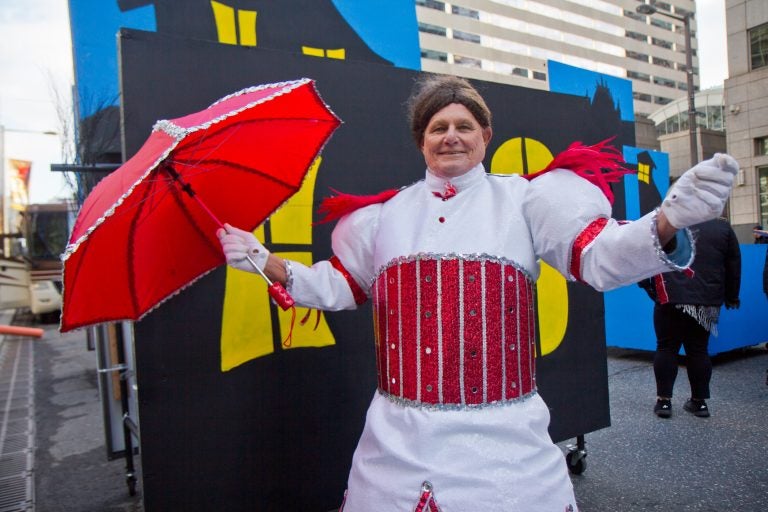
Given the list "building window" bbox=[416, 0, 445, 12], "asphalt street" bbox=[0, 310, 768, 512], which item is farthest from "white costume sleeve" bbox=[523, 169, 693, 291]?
"building window" bbox=[416, 0, 445, 12]

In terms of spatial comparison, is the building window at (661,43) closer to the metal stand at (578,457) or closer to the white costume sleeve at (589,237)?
the metal stand at (578,457)

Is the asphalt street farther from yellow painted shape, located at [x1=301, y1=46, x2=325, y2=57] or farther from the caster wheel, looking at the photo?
yellow painted shape, located at [x1=301, y1=46, x2=325, y2=57]

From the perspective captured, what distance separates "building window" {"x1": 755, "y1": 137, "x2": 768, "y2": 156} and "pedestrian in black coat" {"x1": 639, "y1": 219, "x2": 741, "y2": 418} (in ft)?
52.3

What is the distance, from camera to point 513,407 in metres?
1.61

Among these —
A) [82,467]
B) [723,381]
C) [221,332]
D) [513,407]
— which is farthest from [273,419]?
[723,381]

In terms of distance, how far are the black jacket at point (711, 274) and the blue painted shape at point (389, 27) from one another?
8.51 ft

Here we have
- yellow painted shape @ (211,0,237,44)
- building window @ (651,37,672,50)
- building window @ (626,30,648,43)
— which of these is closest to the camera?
yellow painted shape @ (211,0,237,44)

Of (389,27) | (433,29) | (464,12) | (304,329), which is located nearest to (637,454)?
(304,329)

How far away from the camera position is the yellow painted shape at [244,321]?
2.34 metres

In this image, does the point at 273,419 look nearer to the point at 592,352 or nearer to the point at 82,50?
the point at 592,352

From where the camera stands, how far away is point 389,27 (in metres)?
4.90

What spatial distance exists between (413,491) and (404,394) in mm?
261

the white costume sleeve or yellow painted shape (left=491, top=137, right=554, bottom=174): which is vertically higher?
yellow painted shape (left=491, top=137, right=554, bottom=174)

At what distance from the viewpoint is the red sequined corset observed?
1586 mm
